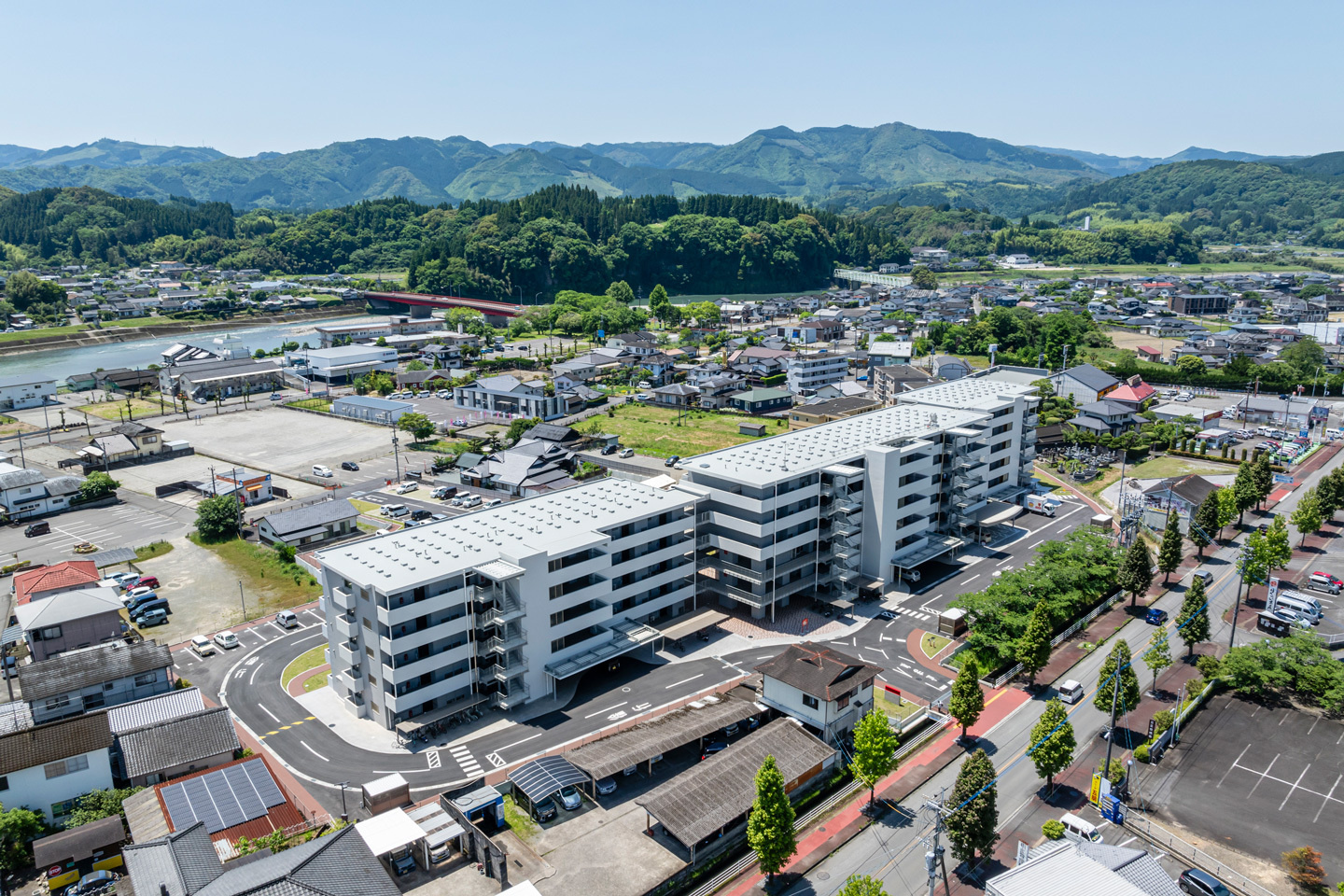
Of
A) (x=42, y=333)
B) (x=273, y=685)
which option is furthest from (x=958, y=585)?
(x=42, y=333)

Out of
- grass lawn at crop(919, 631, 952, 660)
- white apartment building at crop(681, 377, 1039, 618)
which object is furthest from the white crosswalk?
grass lawn at crop(919, 631, 952, 660)

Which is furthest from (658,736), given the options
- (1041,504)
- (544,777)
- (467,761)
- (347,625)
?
(1041,504)

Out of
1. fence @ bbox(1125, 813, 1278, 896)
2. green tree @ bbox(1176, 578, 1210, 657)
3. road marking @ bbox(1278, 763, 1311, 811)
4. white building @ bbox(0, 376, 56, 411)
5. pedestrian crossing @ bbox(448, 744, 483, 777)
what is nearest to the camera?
fence @ bbox(1125, 813, 1278, 896)

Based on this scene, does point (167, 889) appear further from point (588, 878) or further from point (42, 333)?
point (42, 333)

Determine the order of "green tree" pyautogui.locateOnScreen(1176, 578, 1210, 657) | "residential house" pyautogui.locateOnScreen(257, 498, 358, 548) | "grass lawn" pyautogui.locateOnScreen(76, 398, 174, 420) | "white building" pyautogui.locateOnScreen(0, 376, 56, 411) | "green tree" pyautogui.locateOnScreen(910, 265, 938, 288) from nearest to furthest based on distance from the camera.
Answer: "green tree" pyautogui.locateOnScreen(1176, 578, 1210, 657)
"residential house" pyautogui.locateOnScreen(257, 498, 358, 548)
"grass lawn" pyautogui.locateOnScreen(76, 398, 174, 420)
"white building" pyautogui.locateOnScreen(0, 376, 56, 411)
"green tree" pyautogui.locateOnScreen(910, 265, 938, 288)

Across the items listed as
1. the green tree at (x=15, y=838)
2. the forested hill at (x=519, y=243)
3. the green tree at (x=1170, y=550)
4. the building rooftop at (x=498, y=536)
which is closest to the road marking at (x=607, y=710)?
the building rooftop at (x=498, y=536)

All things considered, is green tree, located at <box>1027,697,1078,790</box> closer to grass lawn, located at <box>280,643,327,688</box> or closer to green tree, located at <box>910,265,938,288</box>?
grass lawn, located at <box>280,643,327,688</box>

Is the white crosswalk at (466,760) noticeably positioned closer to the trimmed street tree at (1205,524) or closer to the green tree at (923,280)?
the trimmed street tree at (1205,524)

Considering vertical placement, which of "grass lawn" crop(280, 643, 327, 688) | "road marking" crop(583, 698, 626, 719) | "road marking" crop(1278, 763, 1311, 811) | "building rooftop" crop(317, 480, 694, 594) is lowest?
"road marking" crop(1278, 763, 1311, 811)
